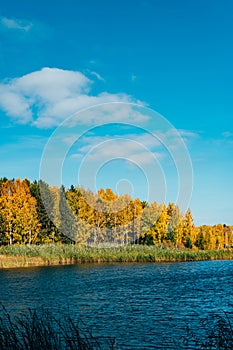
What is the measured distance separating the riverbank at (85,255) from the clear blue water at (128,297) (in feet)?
14.5

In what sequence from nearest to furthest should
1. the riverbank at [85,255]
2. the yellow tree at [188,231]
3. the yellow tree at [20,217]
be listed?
the riverbank at [85,255]
the yellow tree at [20,217]
the yellow tree at [188,231]

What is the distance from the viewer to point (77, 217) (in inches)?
2402

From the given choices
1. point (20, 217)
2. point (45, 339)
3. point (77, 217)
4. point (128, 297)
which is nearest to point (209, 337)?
point (45, 339)

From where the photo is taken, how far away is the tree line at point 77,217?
188 ft

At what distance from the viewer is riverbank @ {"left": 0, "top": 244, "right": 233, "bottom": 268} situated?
42.0 metres

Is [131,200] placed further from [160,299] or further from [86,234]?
[160,299]

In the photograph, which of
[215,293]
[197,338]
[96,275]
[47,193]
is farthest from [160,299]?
[47,193]

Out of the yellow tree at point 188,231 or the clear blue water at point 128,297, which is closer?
the clear blue water at point 128,297

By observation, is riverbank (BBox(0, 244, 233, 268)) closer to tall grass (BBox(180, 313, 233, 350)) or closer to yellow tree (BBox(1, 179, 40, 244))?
yellow tree (BBox(1, 179, 40, 244))

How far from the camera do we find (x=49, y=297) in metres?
23.4

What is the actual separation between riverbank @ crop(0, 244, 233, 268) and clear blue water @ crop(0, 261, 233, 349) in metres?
4.42

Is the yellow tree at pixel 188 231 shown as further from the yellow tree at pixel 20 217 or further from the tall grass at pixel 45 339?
the tall grass at pixel 45 339

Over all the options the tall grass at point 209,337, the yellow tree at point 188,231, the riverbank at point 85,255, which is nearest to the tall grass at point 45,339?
the tall grass at point 209,337

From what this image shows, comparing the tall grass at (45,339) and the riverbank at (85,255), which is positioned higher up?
the riverbank at (85,255)
